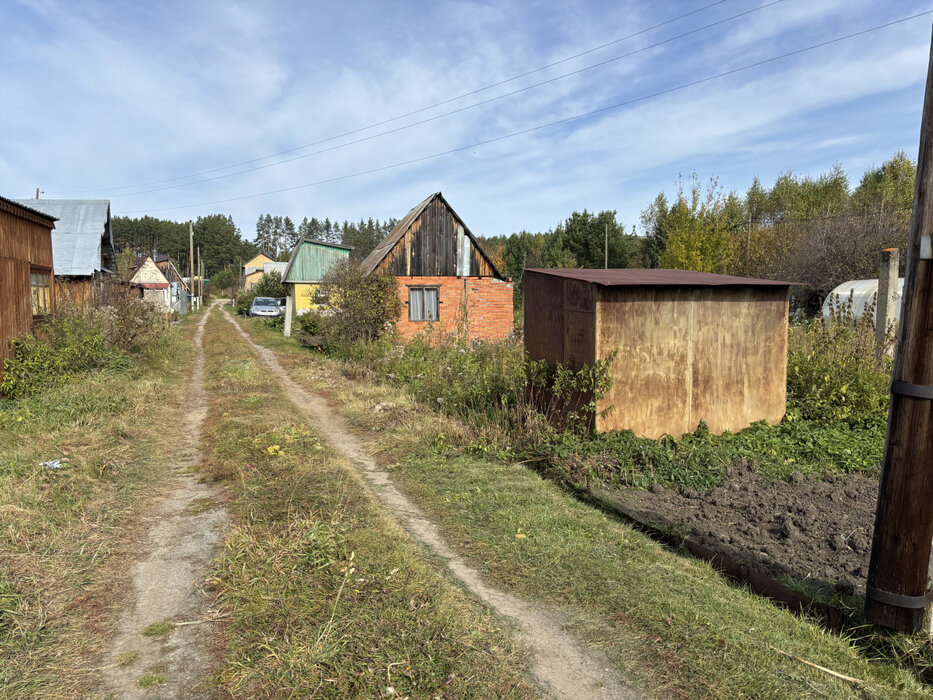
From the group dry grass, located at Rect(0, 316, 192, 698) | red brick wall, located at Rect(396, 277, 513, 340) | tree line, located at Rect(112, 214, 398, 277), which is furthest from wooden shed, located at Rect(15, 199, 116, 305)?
tree line, located at Rect(112, 214, 398, 277)

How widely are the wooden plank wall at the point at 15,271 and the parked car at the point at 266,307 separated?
29.8 metres

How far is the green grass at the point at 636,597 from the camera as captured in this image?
3053mm

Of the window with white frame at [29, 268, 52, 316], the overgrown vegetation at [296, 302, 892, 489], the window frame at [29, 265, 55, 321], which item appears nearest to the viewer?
the overgrown vegetation at [296, 302, 892, 489]

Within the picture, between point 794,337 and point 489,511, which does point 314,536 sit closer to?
point 489,511

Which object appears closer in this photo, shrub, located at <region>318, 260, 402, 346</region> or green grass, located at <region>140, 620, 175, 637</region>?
green grass, located at <region>140, 620, 175, 637</region>

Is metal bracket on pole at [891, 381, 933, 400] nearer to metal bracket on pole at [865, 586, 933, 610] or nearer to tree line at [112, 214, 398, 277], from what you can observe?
metal bracket on pole at [865, 586, 933, 610]

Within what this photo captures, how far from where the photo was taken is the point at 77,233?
2195 centimetres

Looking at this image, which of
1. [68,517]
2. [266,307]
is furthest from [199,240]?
[68,517]

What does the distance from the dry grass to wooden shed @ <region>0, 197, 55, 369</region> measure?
1630 millimetres

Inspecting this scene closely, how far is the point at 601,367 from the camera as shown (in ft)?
21.4

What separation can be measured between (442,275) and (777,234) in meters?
24.7

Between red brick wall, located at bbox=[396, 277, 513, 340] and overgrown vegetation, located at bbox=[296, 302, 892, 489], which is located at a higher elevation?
red brick wall, located at bbox=[396, 277, 513, 340]

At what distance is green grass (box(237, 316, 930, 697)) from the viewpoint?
10.0 feet

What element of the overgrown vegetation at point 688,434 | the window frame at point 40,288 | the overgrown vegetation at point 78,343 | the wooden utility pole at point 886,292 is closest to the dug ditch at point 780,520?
the overgrown vegetation at point 688,434
